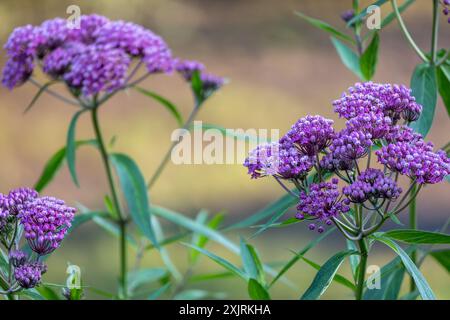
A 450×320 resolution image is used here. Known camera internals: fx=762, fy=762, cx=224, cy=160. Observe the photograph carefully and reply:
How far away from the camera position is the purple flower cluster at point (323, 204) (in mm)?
801

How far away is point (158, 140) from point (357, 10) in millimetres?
2878

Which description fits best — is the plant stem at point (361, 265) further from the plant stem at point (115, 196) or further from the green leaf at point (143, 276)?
the green leaf at point (143, 276)

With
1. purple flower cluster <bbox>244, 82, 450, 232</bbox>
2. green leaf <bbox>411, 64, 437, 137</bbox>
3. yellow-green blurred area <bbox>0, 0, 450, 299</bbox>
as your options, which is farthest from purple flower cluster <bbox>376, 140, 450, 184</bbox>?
yellow-green blurred area <bbox>0, 0, 450, 299</bbox>

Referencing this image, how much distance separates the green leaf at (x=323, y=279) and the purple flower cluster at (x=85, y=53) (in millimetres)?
600


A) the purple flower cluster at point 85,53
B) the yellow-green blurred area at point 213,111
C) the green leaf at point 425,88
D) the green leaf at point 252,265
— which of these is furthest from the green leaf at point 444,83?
the yellow-green blurred area at point 213,111

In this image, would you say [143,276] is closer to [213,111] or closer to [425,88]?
[425,88]

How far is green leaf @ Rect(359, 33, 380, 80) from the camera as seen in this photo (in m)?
1.27

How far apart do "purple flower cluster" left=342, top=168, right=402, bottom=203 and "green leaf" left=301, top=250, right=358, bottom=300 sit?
0.09 meters

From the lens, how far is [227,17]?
457 centimetres

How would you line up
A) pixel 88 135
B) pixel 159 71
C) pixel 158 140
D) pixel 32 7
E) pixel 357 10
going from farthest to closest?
pixel 88 135 < pixel 158 140 < pixel 32 7 < pixel 159 71 < pixel 357 10

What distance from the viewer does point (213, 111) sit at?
419 cm

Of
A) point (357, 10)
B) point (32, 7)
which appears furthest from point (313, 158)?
point (32, 7)

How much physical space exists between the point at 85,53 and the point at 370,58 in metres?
0.49
